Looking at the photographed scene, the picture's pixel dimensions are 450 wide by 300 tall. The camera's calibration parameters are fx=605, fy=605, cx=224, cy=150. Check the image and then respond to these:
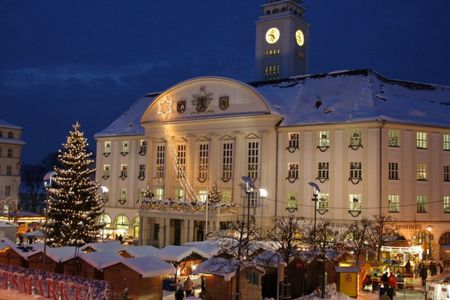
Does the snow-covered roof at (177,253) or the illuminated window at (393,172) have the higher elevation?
the illuminated window at (393,172)

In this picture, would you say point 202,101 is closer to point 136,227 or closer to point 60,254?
point 136,227

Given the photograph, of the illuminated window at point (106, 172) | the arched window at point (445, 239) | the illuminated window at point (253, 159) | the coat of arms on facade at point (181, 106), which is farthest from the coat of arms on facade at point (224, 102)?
the arched window at point (445, 239)

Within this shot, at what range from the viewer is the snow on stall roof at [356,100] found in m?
47.9

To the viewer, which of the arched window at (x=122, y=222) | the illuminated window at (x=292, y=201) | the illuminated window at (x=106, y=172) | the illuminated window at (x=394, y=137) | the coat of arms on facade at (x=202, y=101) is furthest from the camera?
the illuminated window at (x=106, y=172)

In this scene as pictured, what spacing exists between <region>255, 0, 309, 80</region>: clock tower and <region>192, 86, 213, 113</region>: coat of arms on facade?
2170cm

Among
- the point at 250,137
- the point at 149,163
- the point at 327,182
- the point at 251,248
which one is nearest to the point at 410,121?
the point at 327,182

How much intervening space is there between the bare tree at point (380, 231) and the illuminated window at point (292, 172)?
8.07 metres

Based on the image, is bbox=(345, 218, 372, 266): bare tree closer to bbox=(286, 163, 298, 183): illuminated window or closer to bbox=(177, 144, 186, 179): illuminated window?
bbox=(286, 163, 298, 183): illuminated window

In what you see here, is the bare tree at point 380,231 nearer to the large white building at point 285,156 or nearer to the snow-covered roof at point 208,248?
the large white building at point 285,156

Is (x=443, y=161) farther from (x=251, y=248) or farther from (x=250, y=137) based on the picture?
(x=251, y=248)

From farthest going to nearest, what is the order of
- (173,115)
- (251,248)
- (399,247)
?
(173,115) < (399,247) < (251,248)

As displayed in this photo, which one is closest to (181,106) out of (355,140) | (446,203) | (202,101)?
(202,101)

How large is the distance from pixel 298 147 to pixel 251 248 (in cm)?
1916

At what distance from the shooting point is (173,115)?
57625mm
